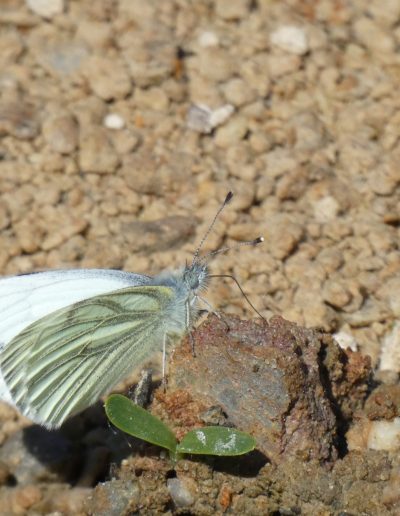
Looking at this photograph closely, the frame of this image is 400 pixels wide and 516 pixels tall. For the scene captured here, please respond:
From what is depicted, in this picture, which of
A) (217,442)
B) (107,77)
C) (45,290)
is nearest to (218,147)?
(107,77)

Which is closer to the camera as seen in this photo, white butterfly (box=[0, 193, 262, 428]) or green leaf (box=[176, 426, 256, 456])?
green leaf (box=[176, 426, 256, 456])

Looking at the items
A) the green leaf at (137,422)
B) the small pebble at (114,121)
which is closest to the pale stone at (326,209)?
the small pebble at (114,121)

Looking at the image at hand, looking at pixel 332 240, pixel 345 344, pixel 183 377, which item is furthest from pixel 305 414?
pixel 332 240

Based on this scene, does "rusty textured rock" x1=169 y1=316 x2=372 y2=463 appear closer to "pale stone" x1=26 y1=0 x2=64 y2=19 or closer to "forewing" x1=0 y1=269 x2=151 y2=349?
"forewing" x1=0 y1=269 x2=151 y2=349

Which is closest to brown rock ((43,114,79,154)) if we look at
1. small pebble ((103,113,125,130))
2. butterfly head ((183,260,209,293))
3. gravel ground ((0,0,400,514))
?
gravel ground ((0,0,400,514))

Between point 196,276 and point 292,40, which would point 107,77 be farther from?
point 196,276

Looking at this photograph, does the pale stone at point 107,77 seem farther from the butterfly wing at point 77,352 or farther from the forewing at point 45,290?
the butterfly wing at point 77,352
